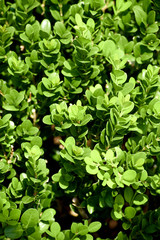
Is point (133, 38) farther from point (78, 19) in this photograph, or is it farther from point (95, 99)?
point (95, 99)

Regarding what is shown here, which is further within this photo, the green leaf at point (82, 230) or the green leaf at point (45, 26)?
the green leaf at point (45, 26)

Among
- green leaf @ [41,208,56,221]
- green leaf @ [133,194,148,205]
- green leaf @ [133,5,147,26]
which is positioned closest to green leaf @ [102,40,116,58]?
green leaf @ [133,5,147,26]

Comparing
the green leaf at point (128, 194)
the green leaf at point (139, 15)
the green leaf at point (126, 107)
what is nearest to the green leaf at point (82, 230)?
the green leaf at point (128, 194)

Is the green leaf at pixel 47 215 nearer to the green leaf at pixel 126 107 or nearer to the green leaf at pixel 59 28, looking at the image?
the green leaf at pixel 126 107

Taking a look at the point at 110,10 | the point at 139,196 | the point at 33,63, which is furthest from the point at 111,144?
the point at 110,10

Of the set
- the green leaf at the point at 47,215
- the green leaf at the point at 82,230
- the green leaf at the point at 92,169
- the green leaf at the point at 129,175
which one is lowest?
the green leaf at the point at 82,230

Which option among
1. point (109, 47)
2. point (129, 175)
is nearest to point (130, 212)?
point (129, 175)

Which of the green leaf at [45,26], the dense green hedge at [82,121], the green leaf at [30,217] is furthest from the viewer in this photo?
the green leaf at [45,26]

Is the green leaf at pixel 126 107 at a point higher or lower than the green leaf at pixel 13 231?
higher
